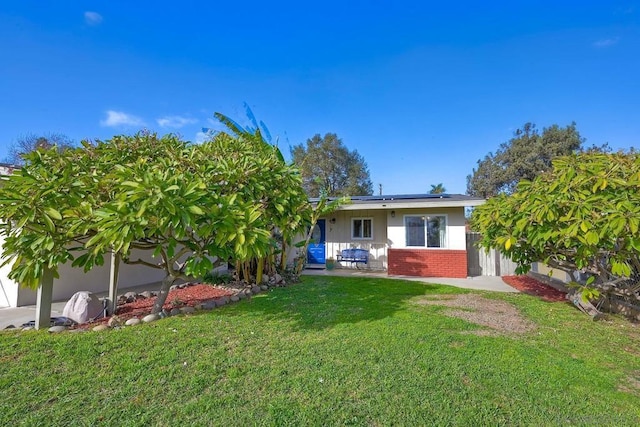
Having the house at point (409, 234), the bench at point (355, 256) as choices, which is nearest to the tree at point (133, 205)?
the house at point (409, 234)

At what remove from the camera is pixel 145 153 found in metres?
5.41

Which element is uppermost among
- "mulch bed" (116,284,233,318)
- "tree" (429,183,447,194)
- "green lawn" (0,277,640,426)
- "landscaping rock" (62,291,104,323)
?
"tree" (429,183,447,194)

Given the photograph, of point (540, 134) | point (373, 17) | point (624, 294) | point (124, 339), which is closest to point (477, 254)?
point (624, 294)

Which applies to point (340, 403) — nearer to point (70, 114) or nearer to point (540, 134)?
point (70, 114)

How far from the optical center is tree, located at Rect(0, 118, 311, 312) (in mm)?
3568

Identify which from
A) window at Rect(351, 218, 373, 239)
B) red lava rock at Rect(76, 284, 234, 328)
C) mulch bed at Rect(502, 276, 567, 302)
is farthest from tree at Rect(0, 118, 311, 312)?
window at Rect(351, 218, 373, 239)

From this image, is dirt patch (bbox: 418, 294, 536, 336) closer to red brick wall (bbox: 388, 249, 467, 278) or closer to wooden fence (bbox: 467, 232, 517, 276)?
red brick wall (bbox: 388, 249, 467, 278)

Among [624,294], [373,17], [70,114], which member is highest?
[373,17]

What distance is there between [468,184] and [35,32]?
35343mm

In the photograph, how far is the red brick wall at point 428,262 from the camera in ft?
37.7

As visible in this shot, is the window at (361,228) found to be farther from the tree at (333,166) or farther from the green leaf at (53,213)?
the tree at (333,166)

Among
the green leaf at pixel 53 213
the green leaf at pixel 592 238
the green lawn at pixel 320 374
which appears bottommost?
the green lawn at pixel 320 374

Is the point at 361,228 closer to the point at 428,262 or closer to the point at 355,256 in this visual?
the point at 355,256

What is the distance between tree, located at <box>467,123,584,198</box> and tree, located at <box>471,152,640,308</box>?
21.2 meters
